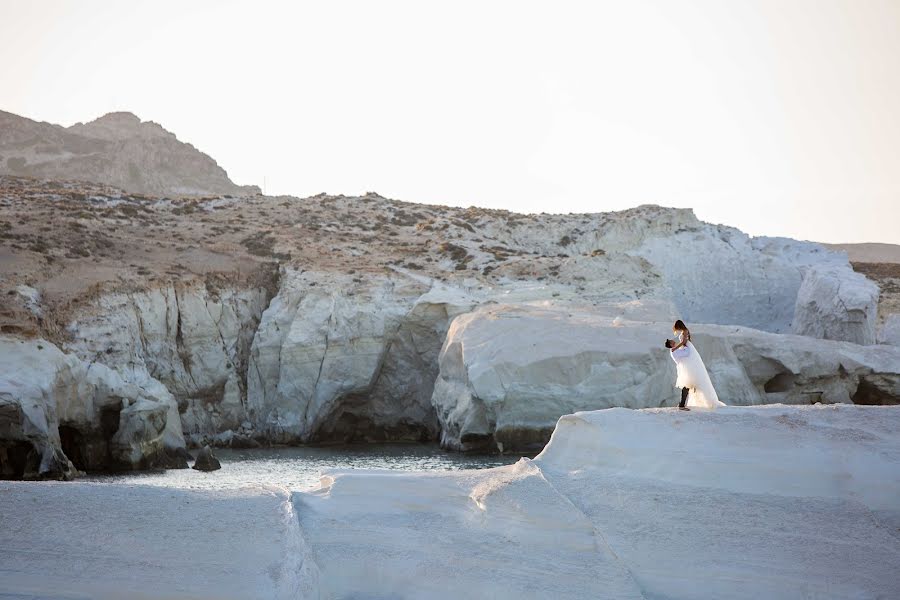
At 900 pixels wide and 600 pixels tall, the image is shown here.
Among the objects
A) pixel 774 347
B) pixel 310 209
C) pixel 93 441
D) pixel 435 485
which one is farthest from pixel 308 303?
pixel 435 485

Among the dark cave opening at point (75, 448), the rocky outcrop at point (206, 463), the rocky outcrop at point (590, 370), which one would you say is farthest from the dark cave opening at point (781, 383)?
the dark cave opening at point (75, 448)

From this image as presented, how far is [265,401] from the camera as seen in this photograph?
35.8 m

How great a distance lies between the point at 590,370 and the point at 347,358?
1062 centimetres

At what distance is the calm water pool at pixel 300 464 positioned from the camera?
22.8 m

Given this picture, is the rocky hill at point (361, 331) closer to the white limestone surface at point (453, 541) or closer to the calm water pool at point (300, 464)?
the calm water pool at point (300, 464)

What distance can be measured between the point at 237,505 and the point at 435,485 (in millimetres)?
1974

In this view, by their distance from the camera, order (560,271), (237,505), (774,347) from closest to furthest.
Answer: (237,505) < (774,347) < (560,271)

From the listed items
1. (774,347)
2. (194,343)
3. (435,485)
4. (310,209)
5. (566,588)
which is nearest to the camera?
(566,588)

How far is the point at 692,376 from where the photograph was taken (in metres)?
13.0

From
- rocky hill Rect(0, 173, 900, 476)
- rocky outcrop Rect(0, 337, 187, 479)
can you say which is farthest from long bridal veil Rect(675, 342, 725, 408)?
rocky outcrop Rect(0, 337, 187, 479)

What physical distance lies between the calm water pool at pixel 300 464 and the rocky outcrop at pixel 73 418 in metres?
1.19

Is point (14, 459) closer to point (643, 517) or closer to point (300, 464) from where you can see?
point (300, 464)

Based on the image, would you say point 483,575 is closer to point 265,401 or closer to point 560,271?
point 265,401

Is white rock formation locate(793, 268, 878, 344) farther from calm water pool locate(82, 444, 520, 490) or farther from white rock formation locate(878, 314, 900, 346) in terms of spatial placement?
calm water pool locate(82, 444, 520, 490)
